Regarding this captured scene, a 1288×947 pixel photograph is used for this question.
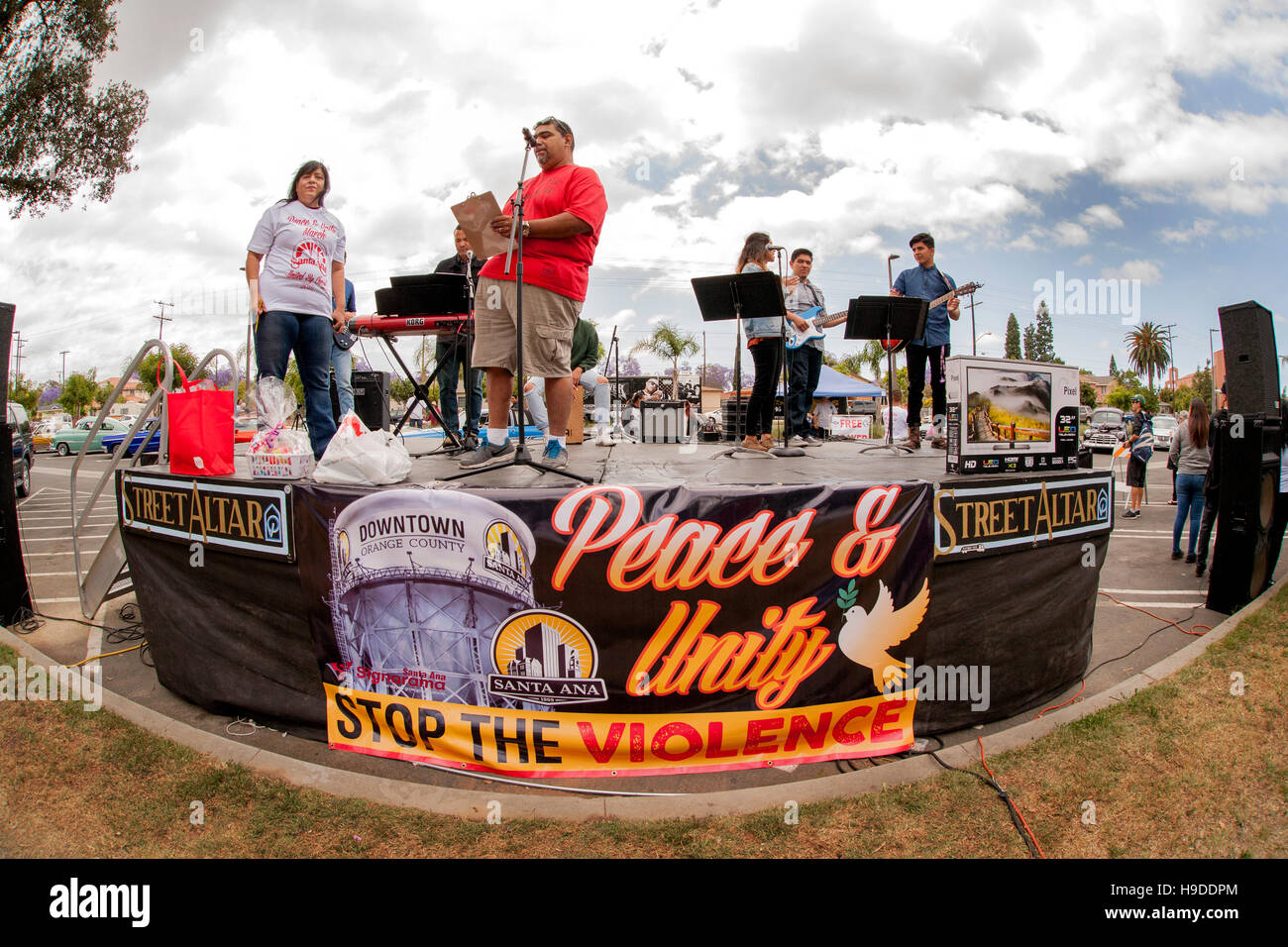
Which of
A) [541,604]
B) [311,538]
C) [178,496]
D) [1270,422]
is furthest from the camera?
[1270,422]

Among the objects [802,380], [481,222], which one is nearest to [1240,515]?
[802,380]

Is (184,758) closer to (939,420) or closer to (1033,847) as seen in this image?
(1033,847)

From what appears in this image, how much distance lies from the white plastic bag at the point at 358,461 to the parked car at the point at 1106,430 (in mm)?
28986

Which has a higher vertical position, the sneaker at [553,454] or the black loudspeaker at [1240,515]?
the sneaker at [553,454]

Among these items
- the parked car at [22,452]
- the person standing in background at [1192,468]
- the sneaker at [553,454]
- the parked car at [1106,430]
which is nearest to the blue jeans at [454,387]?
the sneaker at [553,454]

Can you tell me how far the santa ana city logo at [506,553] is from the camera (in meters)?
2.92

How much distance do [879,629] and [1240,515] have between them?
4.31 metres

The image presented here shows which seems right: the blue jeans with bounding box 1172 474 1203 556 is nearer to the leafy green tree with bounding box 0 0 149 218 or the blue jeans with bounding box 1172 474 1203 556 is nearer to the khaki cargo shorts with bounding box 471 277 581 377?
the khaki cargo shorts with bounding box 471 277 581 377

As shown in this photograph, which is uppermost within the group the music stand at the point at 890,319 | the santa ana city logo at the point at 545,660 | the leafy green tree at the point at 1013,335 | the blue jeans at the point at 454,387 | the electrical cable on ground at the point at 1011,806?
the leafy green tree at the point at 1013,335

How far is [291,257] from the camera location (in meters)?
3.89

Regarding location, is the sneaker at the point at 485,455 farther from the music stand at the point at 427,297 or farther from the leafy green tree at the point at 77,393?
the leafy green tree at the point at 77,393
